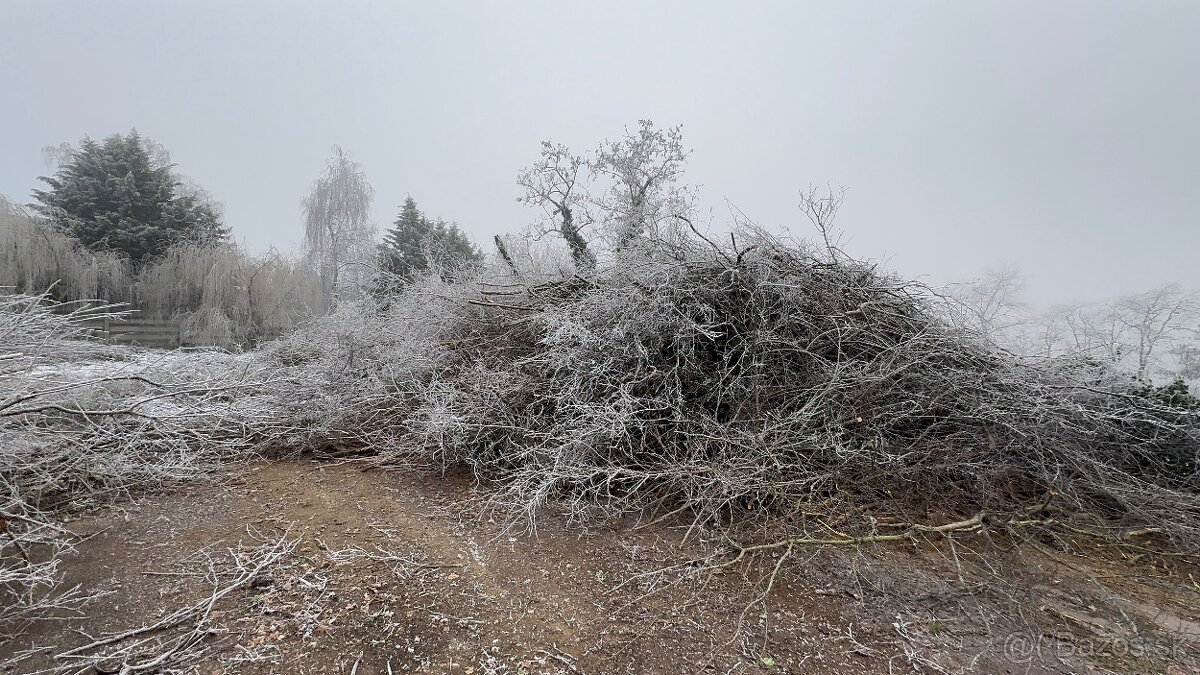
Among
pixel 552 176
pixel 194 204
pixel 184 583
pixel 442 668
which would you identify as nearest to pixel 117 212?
pixel 194 204

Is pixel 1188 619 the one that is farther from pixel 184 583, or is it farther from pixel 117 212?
pixel 117 212

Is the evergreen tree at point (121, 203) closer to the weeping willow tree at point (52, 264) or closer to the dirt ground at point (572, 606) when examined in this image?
the weeping willow tree at point (52, 264)

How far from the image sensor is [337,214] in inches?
674

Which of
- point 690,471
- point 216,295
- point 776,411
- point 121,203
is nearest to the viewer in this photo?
point 690,471

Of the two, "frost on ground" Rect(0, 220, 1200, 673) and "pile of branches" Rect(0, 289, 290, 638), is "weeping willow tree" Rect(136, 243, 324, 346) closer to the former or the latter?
"pile of branches" Rect(0, 289, 290, 638)

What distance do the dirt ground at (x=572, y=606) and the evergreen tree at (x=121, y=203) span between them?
47.4ft

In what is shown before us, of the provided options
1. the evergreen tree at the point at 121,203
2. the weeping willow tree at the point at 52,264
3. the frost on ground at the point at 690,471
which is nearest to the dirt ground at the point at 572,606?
the frost on ground at the point at 690,471

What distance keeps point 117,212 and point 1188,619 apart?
20.4 metres

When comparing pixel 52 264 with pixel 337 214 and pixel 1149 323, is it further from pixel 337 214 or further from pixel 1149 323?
pixel 1149 323

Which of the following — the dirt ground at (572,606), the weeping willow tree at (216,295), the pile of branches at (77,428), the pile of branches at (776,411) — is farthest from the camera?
the weeping willow tree at (216,295)

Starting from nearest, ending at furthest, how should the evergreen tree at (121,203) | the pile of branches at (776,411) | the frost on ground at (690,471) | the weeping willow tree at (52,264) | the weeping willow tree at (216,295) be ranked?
the frost on ground at (690,471), the pile of branches at (776,411), the weeping willow tree at (52,264), the weeping willow tree at (216,295), the evergreen tree at (121,203)

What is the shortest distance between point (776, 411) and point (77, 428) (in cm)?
474

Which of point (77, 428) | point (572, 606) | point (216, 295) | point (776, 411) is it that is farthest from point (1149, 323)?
point (216, 295)

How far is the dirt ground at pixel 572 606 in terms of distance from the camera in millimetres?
1756
